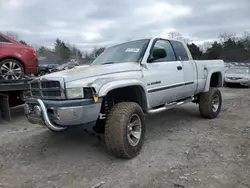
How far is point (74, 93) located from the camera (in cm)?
333

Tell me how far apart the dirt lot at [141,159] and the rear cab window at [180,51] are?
157 centimetres

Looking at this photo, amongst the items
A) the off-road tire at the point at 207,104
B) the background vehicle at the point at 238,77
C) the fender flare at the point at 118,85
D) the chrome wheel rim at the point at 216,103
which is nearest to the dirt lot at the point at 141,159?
the off-road tire at the point at 207,104

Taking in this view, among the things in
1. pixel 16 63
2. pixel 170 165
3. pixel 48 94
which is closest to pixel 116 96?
pixel 48 94

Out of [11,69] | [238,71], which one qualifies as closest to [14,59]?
[11,69]

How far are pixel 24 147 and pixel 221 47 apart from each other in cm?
5385

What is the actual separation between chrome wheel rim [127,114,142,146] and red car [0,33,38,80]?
13.7 feet

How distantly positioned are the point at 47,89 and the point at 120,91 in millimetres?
1262

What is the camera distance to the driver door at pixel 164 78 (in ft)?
14.2

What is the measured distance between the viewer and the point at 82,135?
5148 mm

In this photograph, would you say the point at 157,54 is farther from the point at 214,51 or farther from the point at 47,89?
the point at 214,51

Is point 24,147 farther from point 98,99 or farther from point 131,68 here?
point 131,68

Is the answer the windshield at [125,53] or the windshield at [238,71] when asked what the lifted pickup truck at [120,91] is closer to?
the windshield at [125,53]

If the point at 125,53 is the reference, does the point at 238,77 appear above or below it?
below

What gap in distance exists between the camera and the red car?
6.29 meters
